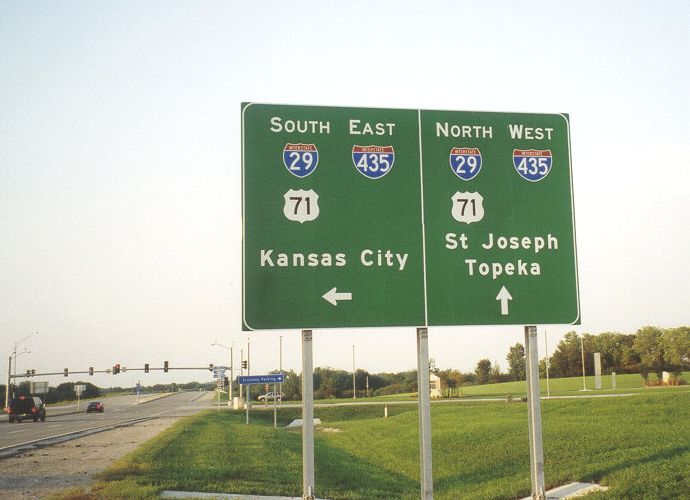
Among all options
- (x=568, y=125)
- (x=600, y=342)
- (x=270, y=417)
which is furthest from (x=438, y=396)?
(x=568, y=125)

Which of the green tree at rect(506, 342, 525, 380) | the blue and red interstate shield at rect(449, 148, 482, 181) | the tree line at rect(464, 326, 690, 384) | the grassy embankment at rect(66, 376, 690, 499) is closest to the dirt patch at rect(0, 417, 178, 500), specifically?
the grassy embankment at rect(66, 376, 690, 499)

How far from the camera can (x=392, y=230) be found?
11.0 m

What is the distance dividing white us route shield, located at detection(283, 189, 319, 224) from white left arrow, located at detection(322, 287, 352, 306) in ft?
3.51

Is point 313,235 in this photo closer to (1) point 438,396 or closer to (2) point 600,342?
(1) point 438,396

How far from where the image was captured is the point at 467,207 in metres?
11.3

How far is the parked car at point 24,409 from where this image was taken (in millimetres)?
55594

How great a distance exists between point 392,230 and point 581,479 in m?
7.15

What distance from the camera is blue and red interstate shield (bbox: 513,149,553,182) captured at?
38.2 feet

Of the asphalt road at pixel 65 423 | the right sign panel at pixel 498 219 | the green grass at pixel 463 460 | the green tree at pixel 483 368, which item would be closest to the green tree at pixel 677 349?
the green tree at pixel 483 368

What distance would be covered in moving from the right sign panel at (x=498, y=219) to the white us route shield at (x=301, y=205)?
5.35ft

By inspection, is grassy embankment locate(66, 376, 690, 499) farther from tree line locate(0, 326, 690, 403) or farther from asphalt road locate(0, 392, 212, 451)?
tree line locate(0, 326, 690, 403)

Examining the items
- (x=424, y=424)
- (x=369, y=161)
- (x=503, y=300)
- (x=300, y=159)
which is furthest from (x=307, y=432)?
(x=369, y=161)

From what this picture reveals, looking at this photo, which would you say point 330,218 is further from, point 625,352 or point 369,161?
point 625,352

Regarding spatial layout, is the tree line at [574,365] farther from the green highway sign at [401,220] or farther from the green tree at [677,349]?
the green highway sign at [401,220]
